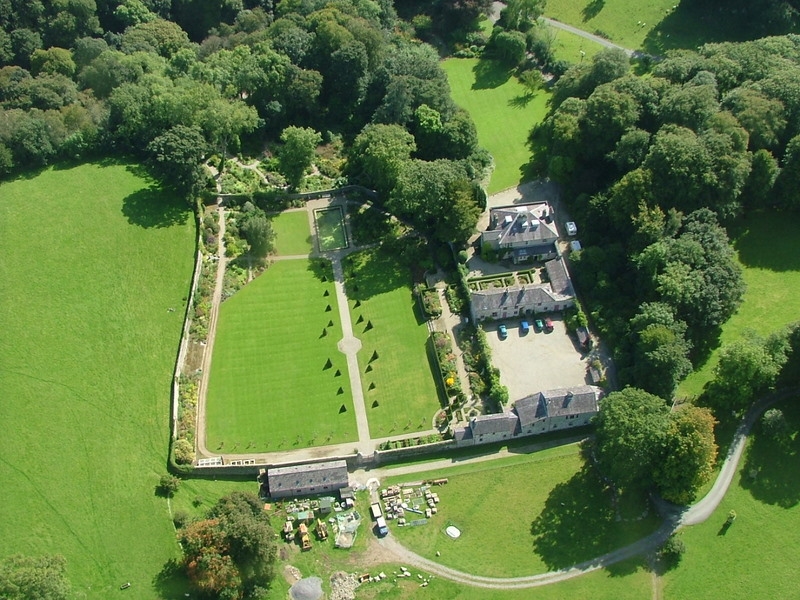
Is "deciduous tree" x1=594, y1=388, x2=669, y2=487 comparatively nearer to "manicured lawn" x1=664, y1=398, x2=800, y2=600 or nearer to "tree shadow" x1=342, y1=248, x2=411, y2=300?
"manicured lawn" x1=664, y1=398, x2=800, y2=600

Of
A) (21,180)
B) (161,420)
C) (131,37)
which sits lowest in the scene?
(161,420)

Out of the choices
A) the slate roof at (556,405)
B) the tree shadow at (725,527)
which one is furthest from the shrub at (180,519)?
the tree shadow at (725,527)

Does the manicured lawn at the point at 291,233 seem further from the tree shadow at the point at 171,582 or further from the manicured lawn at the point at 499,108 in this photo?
the tree shadow at the point at 171,582

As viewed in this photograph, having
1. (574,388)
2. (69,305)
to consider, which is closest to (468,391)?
(574,388)

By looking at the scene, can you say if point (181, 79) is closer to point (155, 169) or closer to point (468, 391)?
point (155, 169)

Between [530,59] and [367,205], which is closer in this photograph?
[367,205]

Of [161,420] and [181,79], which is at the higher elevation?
[181,79]

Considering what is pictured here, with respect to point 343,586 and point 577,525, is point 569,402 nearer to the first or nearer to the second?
point 577,525

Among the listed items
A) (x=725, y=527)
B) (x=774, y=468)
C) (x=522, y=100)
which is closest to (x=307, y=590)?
(x=725, y=527)
